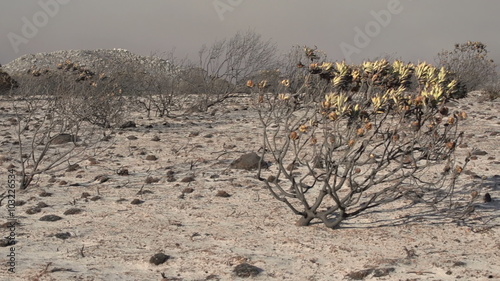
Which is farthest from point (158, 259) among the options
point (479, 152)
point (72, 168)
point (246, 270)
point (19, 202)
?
point (479, 152)

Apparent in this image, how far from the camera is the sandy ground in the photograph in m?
5.32

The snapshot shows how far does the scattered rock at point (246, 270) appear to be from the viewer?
523 cm

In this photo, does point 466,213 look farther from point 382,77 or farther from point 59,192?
point 59,192

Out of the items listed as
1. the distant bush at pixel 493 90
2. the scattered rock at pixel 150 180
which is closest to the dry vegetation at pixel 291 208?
the scattered rock at pixel 150 180

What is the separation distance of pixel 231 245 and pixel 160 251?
31.6 inches

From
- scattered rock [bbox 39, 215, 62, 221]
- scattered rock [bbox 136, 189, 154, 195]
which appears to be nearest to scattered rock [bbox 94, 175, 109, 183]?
scattered rock [bbox 136, 189, 154, 195]

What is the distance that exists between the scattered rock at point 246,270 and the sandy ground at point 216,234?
0.07 meters

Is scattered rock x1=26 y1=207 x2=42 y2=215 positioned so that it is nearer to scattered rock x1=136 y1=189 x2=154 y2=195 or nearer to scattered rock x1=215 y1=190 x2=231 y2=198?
scattered rock x1=136 y1=189 x2=154 y2=195

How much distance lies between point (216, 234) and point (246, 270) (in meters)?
1.22

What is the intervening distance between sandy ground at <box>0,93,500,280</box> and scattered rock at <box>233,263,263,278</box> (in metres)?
0.07

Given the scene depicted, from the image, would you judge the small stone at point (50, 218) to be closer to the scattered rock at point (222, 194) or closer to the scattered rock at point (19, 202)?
the scattered rock at point (19, 202)

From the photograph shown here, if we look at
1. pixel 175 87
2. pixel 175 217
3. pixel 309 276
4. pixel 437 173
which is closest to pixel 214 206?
pixel 175 217

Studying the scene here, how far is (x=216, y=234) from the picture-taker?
6422mm

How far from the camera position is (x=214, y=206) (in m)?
7.61
